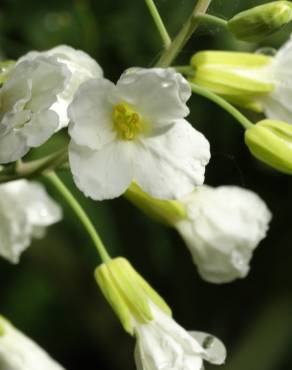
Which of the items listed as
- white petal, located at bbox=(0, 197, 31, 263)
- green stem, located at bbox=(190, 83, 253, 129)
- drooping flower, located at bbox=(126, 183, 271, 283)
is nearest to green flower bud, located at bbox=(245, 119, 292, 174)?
green stem, located at bbox=(190, 83, 253, 129)

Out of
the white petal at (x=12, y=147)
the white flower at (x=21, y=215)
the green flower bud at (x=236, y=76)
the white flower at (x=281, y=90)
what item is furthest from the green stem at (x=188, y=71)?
the white flower at (x=21, y=215)

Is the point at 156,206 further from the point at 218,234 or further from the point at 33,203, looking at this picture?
the point at 33,203

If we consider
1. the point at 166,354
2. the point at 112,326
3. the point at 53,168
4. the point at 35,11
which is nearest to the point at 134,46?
the point at 35,11

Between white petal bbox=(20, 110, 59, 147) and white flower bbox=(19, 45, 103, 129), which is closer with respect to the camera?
white petal bbox=(20, 110, 59, 147)

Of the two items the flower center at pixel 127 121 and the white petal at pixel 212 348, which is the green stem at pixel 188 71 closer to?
the flower center at pixel 127 121

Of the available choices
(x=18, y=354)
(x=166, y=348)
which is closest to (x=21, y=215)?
(x=18, y=354)

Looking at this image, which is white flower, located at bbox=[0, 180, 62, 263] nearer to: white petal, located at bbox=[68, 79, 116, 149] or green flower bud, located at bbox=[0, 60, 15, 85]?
green flower bud, located at bbox=[0, 60, 15, 85]

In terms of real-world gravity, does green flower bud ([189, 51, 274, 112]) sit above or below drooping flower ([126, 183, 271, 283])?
above

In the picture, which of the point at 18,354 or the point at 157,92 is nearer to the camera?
the point at 157,92
